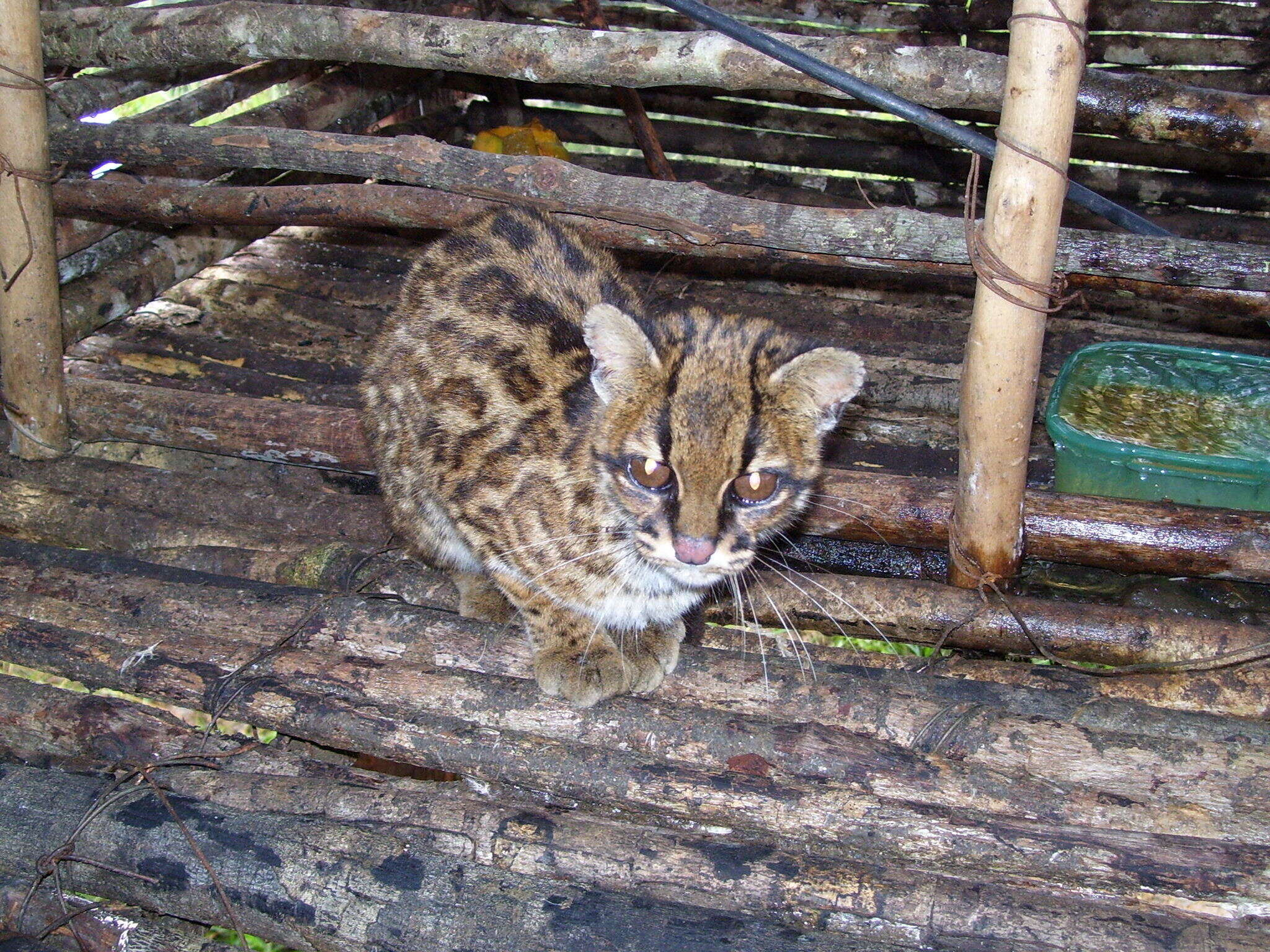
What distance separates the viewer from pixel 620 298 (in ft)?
12.4

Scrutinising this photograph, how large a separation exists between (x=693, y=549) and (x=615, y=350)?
63 centimetres

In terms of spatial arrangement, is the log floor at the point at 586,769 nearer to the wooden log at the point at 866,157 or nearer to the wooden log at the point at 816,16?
the wooden log at the point at 866,157

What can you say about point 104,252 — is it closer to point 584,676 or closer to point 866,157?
point 584,676

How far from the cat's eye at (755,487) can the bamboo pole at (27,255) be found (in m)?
3.22

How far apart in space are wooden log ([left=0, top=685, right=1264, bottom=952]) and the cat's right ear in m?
1.27

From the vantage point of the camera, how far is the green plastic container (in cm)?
421

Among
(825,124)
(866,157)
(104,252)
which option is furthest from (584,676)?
(825,124)

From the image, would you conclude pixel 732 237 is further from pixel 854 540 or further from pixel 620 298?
pixel 854 540

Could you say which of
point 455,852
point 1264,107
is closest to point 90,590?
point 455,852

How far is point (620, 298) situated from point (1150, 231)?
207 centimetres

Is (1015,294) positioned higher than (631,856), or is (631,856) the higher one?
(1015,294)

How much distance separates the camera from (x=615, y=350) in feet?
10.2

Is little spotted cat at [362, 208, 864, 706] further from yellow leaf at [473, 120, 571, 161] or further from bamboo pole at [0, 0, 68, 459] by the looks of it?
yellow leaf at [473, 120, 571, 161]

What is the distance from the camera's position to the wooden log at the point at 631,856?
8.78 ft
